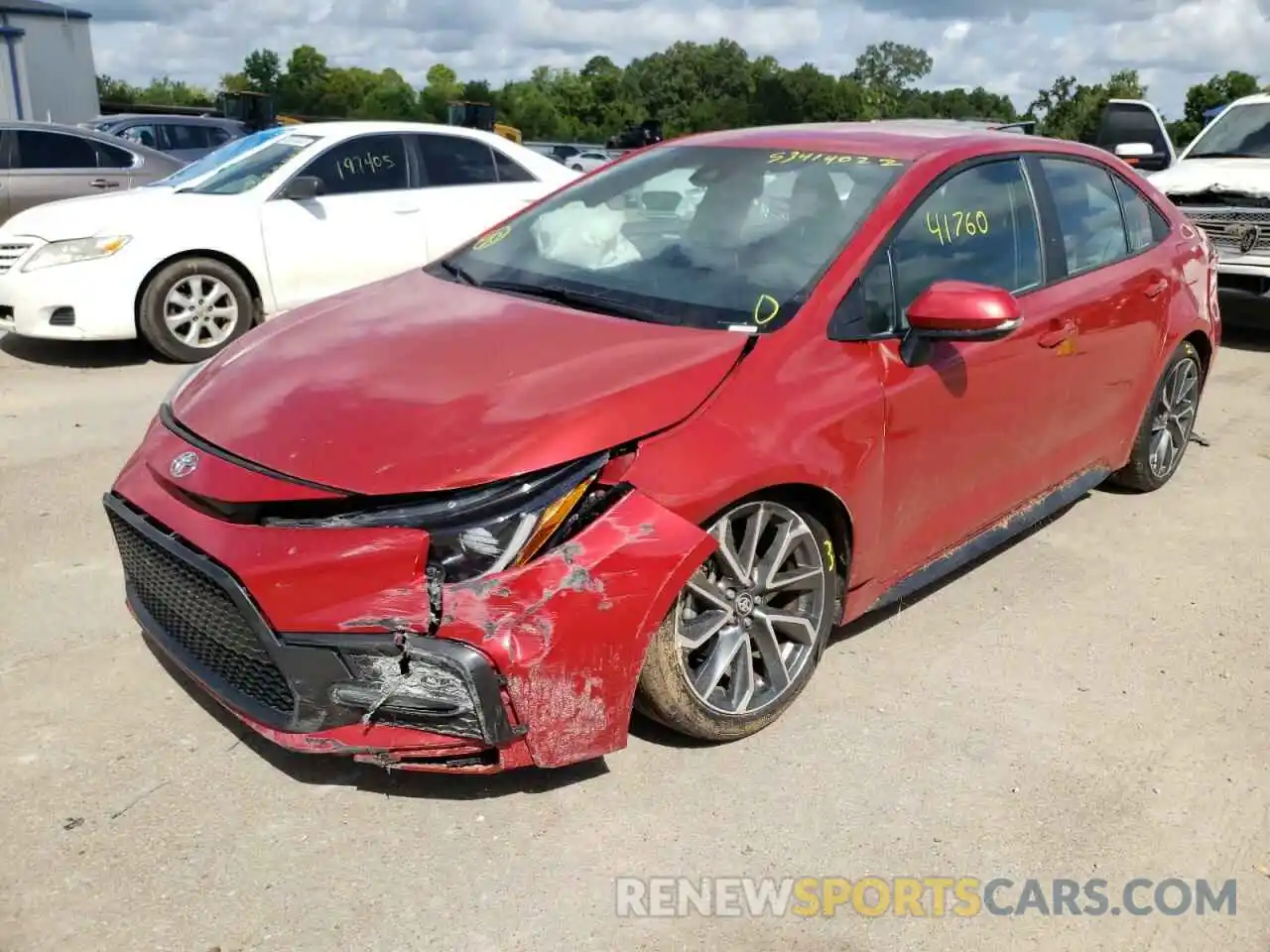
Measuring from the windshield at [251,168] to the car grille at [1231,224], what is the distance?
6567mm

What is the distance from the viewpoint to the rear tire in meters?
4.91

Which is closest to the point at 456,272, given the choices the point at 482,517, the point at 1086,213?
the point at 482,517

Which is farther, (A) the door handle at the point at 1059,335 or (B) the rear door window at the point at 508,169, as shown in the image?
(B) the rear door window at the point at 508,169

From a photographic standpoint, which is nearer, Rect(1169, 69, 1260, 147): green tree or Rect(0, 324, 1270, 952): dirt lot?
Result: Rect(0, 324, 1270, 952): dirt lot

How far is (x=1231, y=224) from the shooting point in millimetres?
8430

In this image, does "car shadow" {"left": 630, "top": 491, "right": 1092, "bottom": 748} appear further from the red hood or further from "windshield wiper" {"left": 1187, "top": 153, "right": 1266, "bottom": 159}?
"windshield wiper" {"left": 1187, "top": 153, "right": 1266, "bottom": 159}

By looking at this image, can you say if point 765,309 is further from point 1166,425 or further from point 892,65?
point 892,65

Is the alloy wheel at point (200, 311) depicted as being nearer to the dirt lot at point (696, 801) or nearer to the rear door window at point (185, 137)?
the dirt lot at point (696, 801)

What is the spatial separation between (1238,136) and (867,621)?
26.1ft

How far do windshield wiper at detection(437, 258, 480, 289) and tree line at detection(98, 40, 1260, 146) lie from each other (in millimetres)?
43075

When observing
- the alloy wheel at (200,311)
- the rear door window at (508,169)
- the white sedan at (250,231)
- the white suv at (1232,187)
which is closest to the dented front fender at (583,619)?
the white sedan at (250,231)

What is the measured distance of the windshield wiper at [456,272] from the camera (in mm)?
3760

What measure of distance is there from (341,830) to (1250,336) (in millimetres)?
8913

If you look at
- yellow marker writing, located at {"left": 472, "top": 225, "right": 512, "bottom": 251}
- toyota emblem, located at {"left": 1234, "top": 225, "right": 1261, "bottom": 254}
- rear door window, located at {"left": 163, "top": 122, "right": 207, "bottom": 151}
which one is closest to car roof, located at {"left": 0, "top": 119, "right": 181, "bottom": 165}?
rear door window, located at {"left": 163, "top": 122, "right": 207, "bottom": 151}
